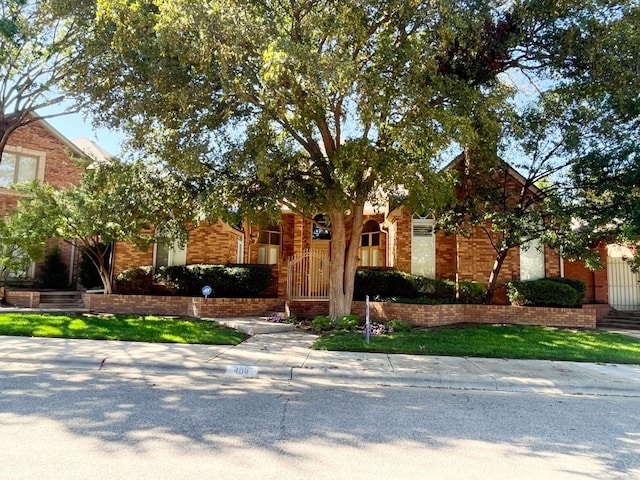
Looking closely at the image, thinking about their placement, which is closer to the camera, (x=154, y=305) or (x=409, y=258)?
(x=154, y=305)

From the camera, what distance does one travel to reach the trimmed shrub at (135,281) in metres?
15.4

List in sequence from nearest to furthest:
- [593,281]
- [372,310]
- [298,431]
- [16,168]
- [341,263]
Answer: [298,431] < [341,263] < [372,310] < [593,281] < [16,168]

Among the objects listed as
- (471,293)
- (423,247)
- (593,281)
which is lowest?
(471,293)

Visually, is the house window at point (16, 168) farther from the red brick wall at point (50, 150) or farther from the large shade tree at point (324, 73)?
the large shade tree at point (324, 73)

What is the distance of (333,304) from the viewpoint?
12406 millimetres

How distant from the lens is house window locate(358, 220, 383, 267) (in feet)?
61.6

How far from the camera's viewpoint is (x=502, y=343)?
1038cm

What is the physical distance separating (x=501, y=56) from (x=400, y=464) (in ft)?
31.8

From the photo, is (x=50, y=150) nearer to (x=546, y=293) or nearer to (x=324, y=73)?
(x=324, y=73)

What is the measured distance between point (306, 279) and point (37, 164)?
14.3 m

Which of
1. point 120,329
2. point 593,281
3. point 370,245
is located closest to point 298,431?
point 120,329

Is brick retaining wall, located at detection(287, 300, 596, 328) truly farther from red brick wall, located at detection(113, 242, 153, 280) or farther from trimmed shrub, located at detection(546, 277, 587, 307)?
red brick wall, located at detection(113, 242, 153, 280)

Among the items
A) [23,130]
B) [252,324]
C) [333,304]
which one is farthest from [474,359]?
[23,130]

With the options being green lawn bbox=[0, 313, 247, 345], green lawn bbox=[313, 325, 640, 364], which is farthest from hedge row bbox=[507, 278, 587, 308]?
green lawn bbox=[0, 313, 247, 345]
